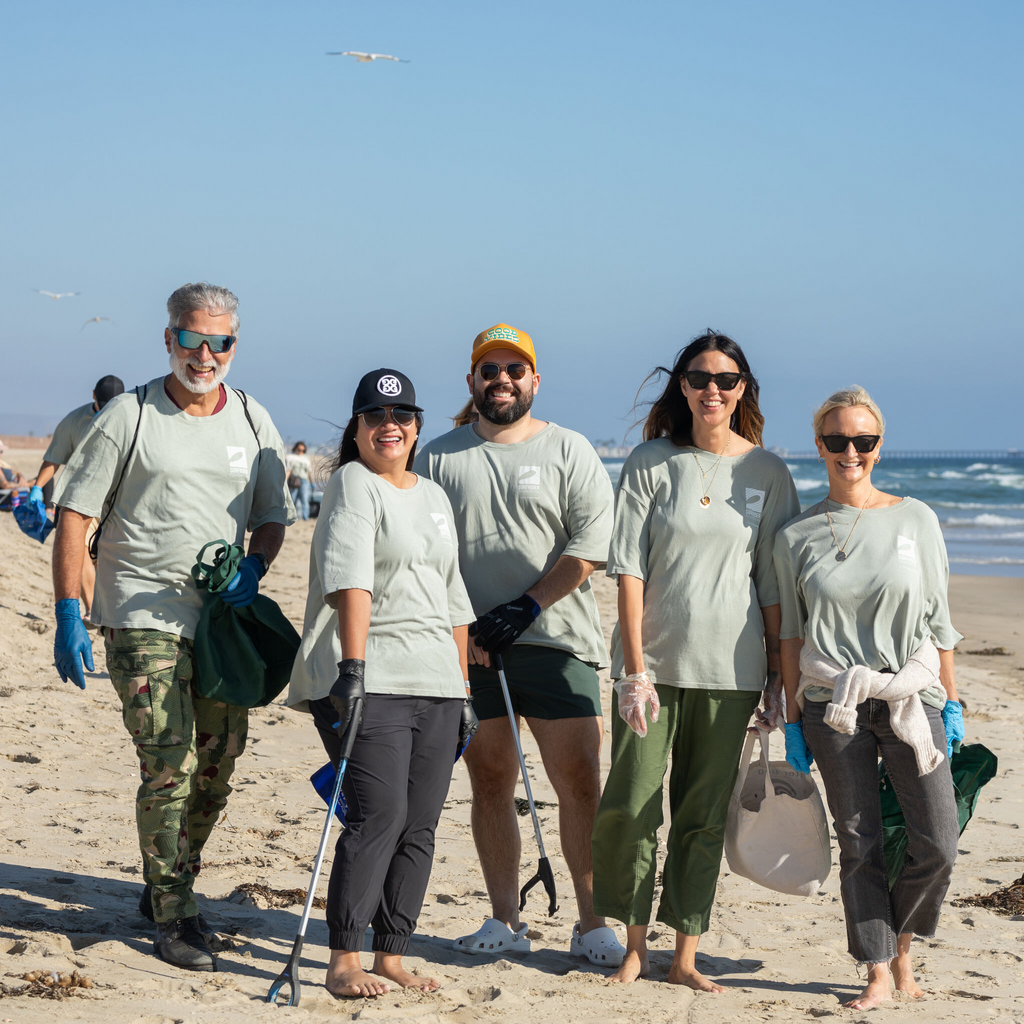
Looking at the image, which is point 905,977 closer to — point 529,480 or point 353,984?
point 353,984

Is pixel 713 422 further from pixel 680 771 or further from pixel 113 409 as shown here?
pixel 113 409

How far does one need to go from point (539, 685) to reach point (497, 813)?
1.65 ft

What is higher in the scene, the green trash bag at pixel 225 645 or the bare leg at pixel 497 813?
the green trash bag at pixel 225 645

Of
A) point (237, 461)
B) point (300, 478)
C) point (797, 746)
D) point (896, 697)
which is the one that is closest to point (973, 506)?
point (300, 478)

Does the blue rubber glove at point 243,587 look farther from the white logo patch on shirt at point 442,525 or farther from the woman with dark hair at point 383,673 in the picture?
the white logo patch on shirt at point 442,525

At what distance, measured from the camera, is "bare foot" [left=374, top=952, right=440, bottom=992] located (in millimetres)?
3301

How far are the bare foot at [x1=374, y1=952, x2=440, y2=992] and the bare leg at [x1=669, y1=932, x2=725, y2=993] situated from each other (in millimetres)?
757

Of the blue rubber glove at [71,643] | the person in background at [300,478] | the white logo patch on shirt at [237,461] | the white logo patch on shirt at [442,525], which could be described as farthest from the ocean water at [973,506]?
the blue rubber glove at [71,643]

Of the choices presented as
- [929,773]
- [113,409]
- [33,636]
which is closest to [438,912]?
[929,773]

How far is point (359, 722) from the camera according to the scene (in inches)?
121

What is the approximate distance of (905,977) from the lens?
3.42 meters

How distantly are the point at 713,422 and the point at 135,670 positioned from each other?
6.42 ft

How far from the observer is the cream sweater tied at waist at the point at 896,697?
3229 mm

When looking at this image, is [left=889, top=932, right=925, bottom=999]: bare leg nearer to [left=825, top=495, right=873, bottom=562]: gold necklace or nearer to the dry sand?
the dry sand
